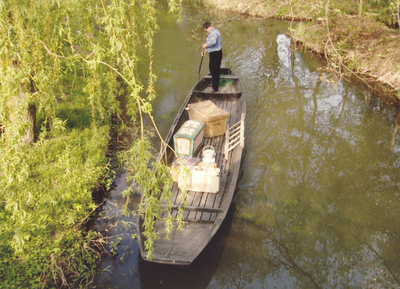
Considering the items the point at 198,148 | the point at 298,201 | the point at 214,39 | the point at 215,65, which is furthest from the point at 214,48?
the point at 298,201

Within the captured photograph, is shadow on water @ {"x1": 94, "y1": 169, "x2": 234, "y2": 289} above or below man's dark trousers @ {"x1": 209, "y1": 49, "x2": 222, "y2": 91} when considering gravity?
below

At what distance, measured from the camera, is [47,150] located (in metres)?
7.21

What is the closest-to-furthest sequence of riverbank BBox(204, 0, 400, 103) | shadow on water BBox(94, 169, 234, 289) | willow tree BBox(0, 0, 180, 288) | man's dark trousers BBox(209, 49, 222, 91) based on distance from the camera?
willow tree BBox(0, 0, 180, 288), shadow on water BBox(94, 169, 234, 289), man's dark trousers BBox(209, 49, 222, 91), riverbank BBox(204, 0, 400, 103)

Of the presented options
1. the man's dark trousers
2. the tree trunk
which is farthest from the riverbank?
the tree trunk

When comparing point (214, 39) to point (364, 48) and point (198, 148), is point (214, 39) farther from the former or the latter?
point (364, 48)

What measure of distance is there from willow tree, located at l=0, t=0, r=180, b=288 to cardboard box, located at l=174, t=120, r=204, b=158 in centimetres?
136

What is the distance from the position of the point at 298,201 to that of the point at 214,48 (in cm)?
475

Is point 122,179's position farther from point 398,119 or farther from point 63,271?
point 398,119

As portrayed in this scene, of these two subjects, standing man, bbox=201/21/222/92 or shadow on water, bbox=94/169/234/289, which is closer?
shadow on water, bbox=94/169/234/289

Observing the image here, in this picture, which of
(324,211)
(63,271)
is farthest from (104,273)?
(324,211)

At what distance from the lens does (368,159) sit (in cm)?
847

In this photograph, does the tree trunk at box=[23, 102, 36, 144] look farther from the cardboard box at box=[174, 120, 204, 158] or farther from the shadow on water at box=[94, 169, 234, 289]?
the cardboard box at box=[174, 120, 204, 158]

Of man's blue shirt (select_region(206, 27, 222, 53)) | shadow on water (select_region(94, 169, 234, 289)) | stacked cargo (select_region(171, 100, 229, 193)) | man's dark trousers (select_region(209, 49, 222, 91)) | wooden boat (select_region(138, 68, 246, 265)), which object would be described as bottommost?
shadow on water (select_region(94, 169, 234, 289))

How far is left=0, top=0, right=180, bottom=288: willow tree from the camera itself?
13.2ft
